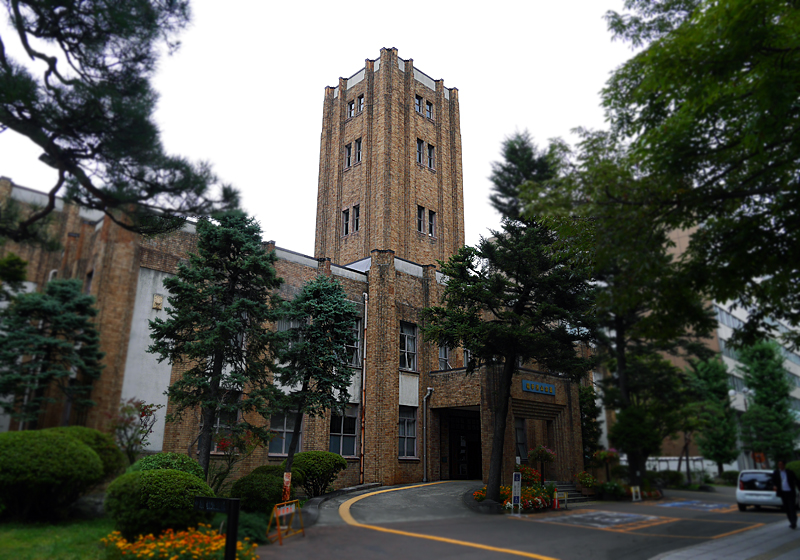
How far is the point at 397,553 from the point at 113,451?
19.0 ft

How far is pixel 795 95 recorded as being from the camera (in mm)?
5582

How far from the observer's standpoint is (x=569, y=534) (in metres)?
10.1

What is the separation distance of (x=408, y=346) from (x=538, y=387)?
19.4 ft

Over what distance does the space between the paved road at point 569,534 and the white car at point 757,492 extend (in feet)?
0.48

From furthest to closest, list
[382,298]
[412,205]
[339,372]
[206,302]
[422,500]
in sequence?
[412,205], [382,298], [422,500], [339,372], [206,302]

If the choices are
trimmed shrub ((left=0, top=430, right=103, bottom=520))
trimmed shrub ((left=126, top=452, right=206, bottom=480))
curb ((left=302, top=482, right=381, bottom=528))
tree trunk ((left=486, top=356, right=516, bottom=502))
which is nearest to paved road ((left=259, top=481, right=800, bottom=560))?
curb ((left=302, top=482, right=381, bottom=528))

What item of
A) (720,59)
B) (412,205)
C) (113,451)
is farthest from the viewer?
(412,205)

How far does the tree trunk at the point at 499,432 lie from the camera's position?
15.7 meters

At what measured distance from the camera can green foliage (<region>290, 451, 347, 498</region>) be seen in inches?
592

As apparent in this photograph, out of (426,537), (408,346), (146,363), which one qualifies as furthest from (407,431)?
(426,537)

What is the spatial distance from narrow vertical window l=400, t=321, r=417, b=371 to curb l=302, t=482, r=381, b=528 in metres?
5.25

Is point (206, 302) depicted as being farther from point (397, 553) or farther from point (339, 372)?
point (397, 553)

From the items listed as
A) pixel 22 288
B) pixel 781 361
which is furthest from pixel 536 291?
pixel 22 288

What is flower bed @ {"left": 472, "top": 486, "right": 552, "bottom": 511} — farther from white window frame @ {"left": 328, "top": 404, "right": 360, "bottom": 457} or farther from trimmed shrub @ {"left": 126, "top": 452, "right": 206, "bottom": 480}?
trimmed shrub @ {"left": 126, "top": 452, "right": 206, "bottom": 480}
